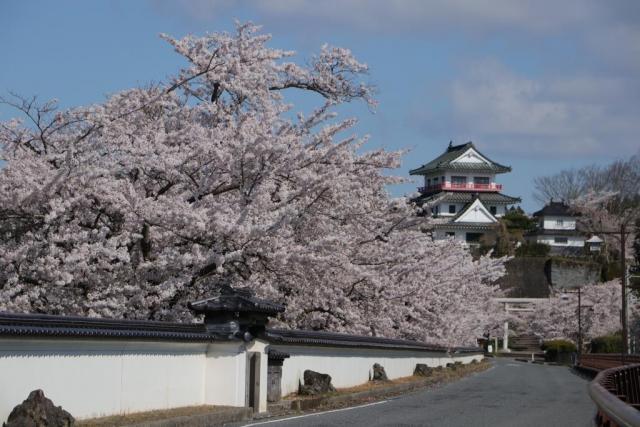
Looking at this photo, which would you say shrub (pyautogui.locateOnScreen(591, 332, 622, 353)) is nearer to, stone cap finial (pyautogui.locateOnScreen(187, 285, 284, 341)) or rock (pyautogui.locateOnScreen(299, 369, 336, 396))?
rock (pyautogui.locateOnScreen(299, 369, 336, 396))

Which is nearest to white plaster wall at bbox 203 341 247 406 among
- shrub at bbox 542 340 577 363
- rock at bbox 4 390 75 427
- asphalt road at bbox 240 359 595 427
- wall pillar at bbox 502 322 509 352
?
asphalt road at bbox 240 359 595 427

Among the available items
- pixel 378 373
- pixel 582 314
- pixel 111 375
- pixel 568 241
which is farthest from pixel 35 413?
pixel 568 241

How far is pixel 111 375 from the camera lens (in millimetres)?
13055

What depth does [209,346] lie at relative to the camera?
52.3 ft

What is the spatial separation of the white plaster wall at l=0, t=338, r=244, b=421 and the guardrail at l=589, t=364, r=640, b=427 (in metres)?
6.31

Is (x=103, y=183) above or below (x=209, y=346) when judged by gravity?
above

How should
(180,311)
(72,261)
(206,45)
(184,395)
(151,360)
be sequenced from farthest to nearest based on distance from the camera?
(206,45) < (180,311) < (72,261) < (184,395) < (151,360)

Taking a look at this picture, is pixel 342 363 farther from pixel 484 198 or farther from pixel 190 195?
pixel 484 198

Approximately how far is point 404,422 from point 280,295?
23.2ft

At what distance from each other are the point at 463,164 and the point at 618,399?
10569 centimetres

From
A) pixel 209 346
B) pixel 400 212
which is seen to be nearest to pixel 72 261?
pixel 209 346

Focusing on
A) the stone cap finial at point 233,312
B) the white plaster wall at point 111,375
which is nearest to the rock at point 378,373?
the stone cap finial at point 233,312

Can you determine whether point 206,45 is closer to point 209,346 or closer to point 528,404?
point 209,346

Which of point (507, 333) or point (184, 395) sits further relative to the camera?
point (507, 333)
